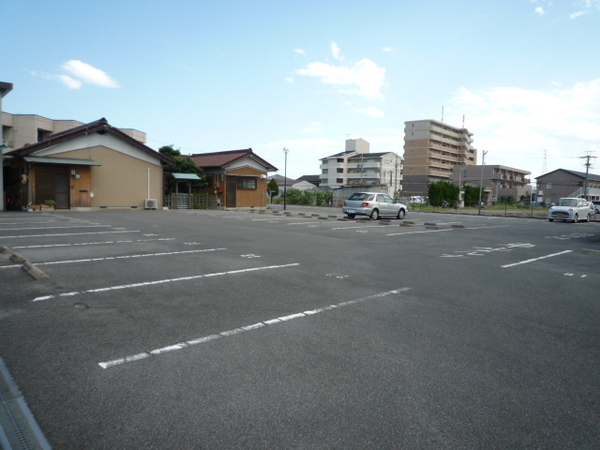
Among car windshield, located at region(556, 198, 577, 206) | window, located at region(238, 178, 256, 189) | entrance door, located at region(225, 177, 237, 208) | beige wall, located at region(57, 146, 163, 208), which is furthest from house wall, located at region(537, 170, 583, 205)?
beige wall, located at region(57, 146, 163, 208)

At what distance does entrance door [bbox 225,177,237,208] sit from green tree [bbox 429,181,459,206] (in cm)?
2340

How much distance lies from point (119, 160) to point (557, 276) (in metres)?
24.4

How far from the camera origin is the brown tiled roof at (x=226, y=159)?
103 ft

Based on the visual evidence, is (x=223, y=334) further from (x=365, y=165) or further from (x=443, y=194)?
(x=365, y=165)

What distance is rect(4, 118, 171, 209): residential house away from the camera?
21875 mm

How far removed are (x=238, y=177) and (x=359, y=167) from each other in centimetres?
5189

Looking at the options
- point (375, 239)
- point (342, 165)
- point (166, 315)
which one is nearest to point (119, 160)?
point (375, 239)

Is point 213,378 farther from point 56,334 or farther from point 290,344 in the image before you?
point 56,334

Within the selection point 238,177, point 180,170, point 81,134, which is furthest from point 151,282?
point 238,177

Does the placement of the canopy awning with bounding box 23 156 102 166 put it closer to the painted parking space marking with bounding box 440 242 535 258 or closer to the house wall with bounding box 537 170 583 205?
the painted parking space marking with bounding box 440 242 535 258

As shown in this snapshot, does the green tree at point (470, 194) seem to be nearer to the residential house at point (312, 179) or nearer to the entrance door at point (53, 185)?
the residential house at point (312, 179)

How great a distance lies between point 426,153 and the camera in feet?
257

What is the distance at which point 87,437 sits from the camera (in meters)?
2.34

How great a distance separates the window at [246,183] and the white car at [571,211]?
21298 mm
